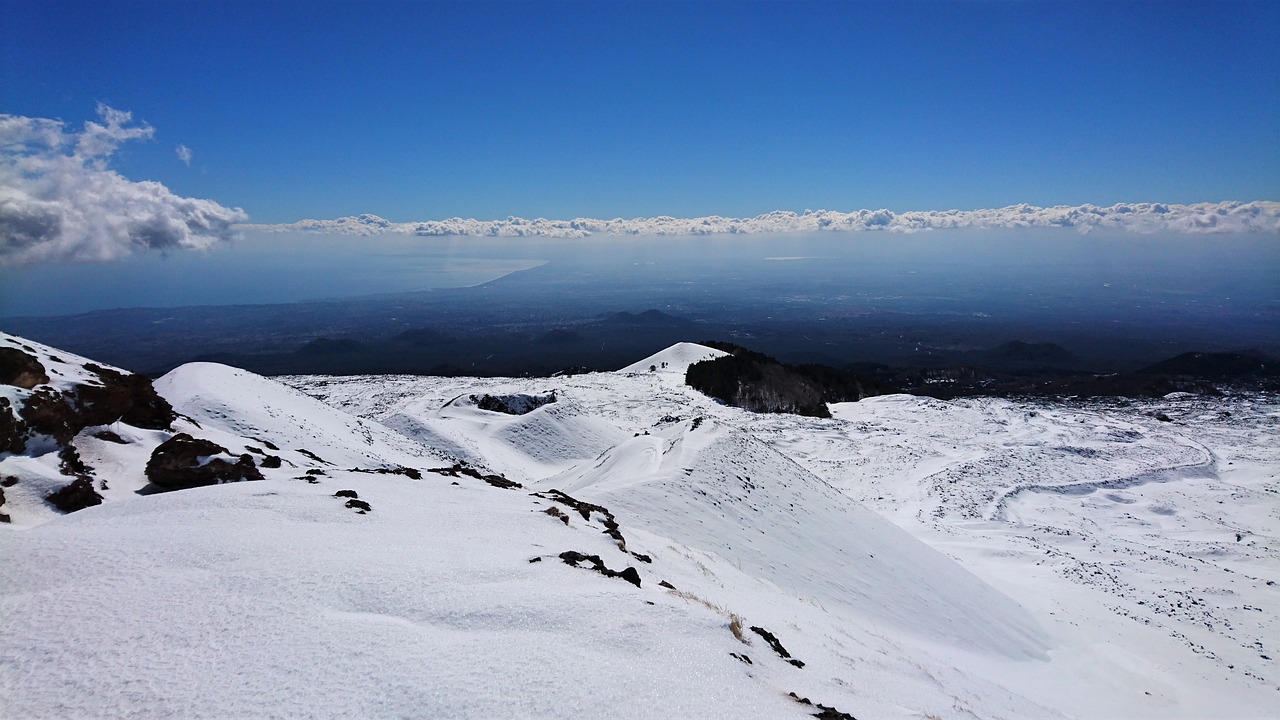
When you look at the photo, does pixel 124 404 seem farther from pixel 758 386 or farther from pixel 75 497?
pixel 758 386

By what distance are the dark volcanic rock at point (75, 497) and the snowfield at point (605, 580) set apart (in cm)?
22

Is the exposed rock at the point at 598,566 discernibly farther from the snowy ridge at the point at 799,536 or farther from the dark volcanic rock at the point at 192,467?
the dark volcanic rock at the point at 192,467

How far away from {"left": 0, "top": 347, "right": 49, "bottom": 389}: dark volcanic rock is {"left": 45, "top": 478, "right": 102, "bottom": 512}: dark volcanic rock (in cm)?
542

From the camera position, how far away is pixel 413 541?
8.77 meters

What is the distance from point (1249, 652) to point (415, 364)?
126 m

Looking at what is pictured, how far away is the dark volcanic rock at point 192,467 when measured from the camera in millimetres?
11477

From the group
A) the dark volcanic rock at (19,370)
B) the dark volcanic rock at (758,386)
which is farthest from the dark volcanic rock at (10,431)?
the dark volcanic rock at (758,386)

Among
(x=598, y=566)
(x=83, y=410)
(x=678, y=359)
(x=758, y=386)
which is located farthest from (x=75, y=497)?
(x=678, y=359)

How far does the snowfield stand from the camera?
4762 mm

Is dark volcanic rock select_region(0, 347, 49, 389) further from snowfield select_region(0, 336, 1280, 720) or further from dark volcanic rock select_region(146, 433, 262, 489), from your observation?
dark volcanic rock select_region(146, 433, 262, 489)

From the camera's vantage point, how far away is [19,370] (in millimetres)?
13383

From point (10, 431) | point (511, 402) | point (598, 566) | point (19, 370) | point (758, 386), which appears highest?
point (19, 370)

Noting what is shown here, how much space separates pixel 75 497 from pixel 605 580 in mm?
10471

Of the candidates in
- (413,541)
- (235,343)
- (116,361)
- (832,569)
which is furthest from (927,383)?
(235,343)
